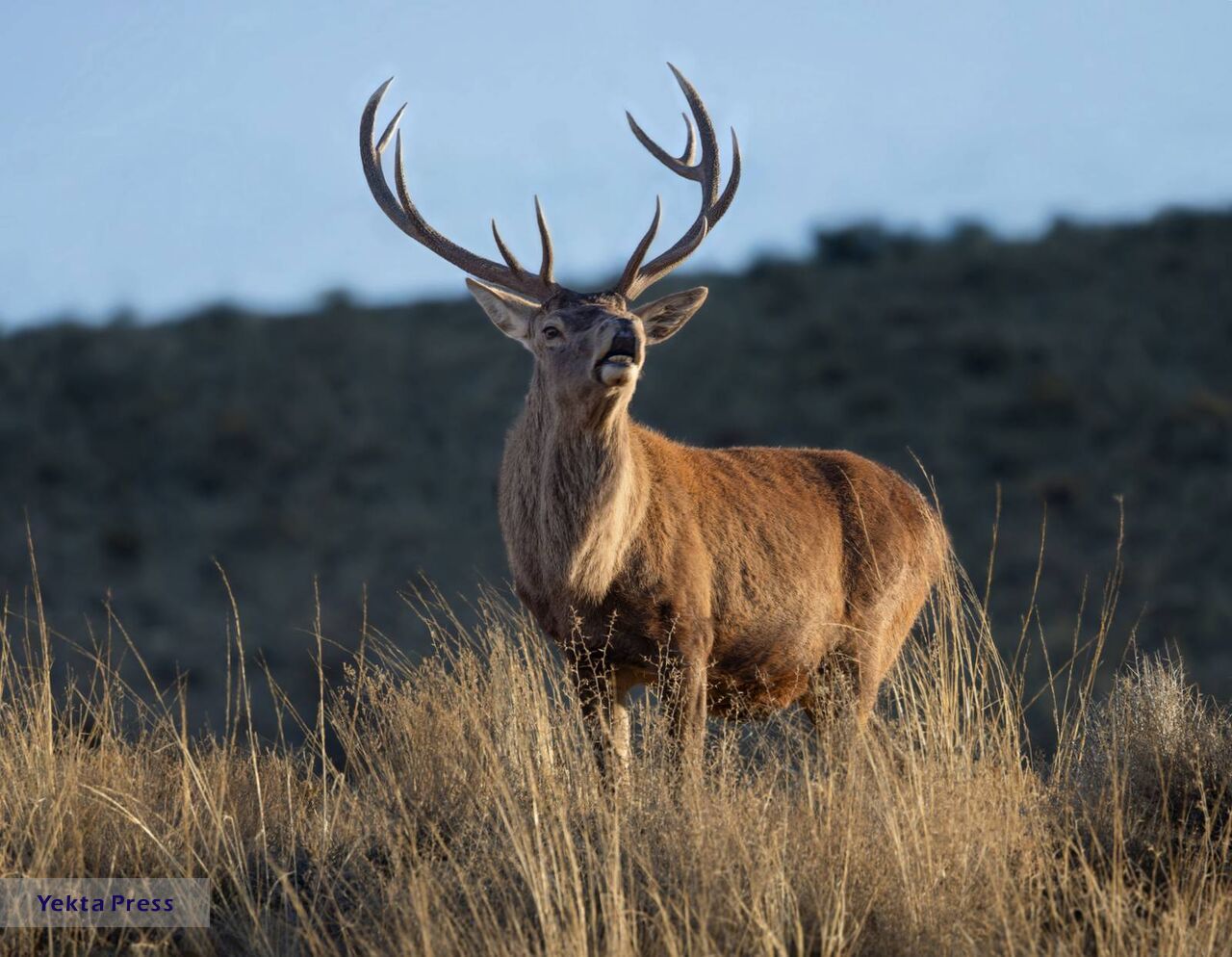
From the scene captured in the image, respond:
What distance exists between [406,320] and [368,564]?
8.94 metres

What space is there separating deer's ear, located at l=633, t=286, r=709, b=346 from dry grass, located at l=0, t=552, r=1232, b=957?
5.56 ft

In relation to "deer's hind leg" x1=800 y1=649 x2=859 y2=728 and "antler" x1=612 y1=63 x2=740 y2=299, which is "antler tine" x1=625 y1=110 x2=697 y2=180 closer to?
"antler" x1=612 y1=63 x2=740 y2=299

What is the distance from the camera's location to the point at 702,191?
24.7ft

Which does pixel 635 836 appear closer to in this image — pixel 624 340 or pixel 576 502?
pixel 576 502

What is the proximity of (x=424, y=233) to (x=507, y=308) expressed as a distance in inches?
28.5

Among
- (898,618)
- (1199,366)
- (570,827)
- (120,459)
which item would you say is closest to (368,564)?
(120,459)

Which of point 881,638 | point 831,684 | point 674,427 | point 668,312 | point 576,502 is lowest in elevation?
point 674,427

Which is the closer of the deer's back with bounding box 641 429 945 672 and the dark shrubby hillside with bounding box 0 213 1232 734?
the deer's back with bounding box 641 429 945 672

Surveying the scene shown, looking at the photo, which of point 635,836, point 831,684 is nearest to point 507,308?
point 831,684

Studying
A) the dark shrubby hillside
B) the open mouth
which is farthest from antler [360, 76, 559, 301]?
the dark shrubby hillside

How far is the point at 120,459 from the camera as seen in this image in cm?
2638

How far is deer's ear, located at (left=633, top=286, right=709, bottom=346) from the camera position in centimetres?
718

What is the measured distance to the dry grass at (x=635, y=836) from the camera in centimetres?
423

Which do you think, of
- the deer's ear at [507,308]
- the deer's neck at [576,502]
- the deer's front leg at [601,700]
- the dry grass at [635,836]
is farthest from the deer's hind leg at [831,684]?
the deer's ear at [507,308]
